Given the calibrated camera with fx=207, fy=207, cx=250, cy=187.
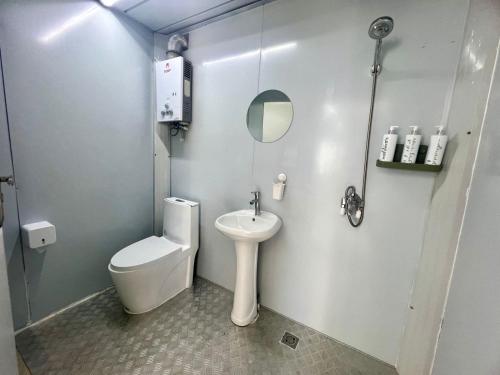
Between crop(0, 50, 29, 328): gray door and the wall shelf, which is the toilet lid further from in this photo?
the wall shelf

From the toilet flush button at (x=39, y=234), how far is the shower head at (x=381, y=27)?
2.25m

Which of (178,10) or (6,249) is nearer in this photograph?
(6,249)

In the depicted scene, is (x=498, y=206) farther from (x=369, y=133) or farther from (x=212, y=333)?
(x=212, y=333)

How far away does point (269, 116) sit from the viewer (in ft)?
5.19

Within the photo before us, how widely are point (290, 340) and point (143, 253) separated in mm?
1263

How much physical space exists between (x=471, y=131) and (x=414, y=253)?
692mm

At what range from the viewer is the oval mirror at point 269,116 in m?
1.50

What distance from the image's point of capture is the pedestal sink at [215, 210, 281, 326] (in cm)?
146

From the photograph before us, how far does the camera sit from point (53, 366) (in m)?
1.19

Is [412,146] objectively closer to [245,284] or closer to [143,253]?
[245,284]

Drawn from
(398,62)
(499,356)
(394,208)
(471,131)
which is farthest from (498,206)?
(398,62)

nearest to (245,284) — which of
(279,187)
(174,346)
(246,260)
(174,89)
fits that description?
(246,260)

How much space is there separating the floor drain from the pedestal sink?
0.26 metres

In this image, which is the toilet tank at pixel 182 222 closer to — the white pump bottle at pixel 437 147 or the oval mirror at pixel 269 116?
the oval mirror at pixel 269 116
